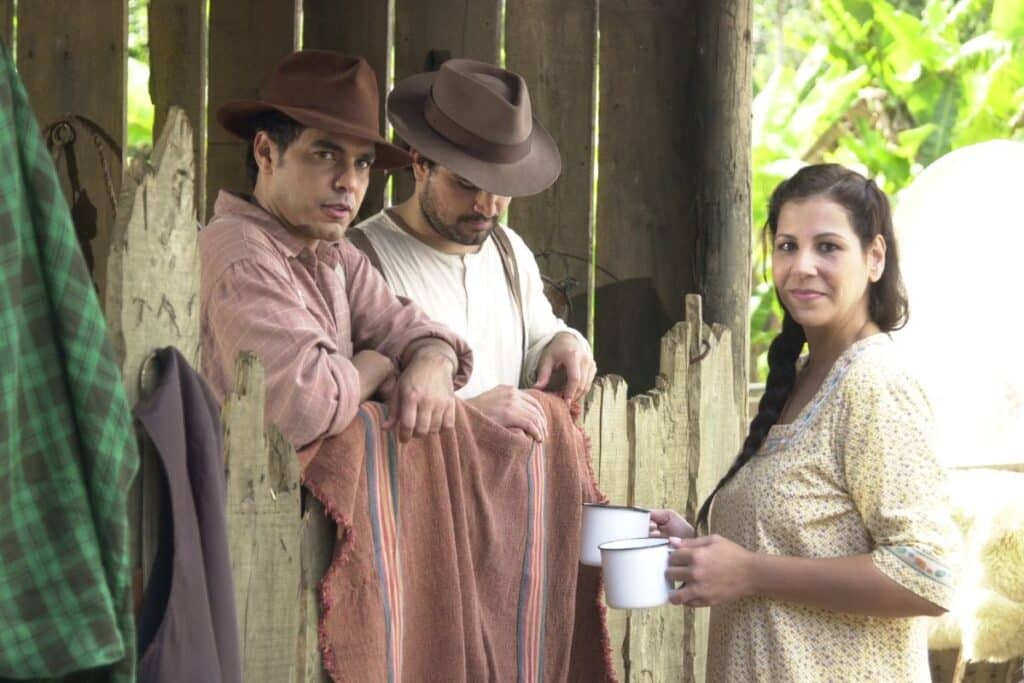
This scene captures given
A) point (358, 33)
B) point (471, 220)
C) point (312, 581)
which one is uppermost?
point (358, 33)

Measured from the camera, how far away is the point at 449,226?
3408mm

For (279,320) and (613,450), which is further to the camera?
(613,450)

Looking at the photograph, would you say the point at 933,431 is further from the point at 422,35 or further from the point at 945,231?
the point at 945,231

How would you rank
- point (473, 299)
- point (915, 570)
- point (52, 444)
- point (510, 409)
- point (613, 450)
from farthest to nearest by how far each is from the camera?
point (613, 450) → point (473, 299) → point (510, 409) → point (915, 570) → point (52, 444)

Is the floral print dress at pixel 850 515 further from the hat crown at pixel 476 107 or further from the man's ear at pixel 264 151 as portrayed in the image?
the man's ear at pixel 264 151

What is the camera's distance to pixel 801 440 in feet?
8.98

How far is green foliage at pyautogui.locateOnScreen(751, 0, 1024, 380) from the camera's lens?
1009 centimetres

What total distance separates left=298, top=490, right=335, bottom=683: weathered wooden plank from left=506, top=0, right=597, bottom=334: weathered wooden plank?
5.39 feet

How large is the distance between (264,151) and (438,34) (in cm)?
142

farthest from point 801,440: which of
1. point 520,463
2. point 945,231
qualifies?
point 945,231

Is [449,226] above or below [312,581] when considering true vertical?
above

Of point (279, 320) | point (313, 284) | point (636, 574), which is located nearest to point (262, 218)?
point (313, 284)

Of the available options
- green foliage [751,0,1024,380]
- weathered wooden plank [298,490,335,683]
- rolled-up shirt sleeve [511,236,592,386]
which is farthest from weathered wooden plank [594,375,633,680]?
green foliage [751,0,1024,380]

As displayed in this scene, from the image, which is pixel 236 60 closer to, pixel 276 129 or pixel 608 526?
pixel 276 129
